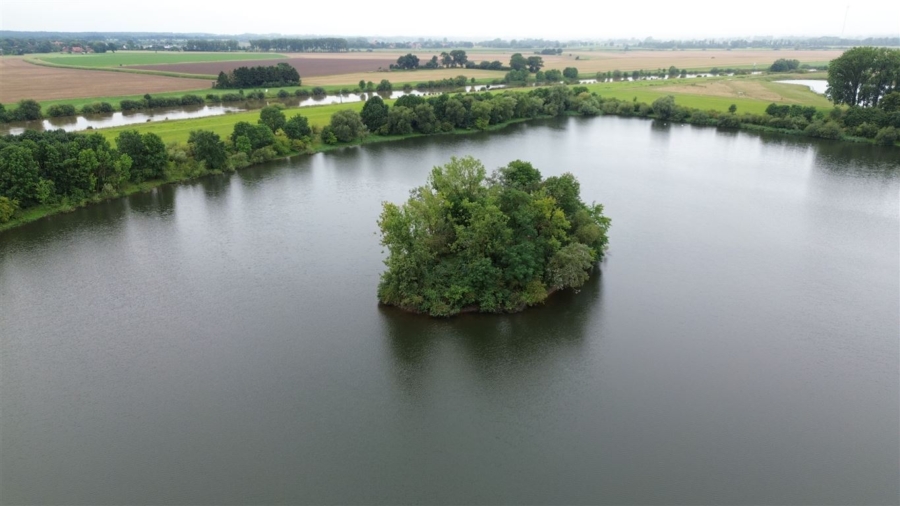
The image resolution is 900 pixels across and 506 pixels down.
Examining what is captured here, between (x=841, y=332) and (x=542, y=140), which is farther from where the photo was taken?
(x=542, y=140)

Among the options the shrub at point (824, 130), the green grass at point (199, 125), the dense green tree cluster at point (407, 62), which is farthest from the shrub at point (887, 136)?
the dense green tree cluster at point (407, 62)

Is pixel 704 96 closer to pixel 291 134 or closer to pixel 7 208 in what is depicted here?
pixel 291 134

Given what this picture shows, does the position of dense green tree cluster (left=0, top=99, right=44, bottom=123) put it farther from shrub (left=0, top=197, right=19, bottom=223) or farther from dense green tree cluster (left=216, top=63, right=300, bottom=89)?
shrub (left=0, top=197, right=19, bottom=223)

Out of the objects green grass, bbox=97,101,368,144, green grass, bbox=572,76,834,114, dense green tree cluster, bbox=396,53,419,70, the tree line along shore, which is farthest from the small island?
dense green tree cluster, bbox=396,53,419,70

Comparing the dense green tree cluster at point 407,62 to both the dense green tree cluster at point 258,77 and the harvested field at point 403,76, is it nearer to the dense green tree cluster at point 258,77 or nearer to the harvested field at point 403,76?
the harvested field at point 403,76

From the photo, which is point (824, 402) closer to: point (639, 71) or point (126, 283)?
point (126, 283)


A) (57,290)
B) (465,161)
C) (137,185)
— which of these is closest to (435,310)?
(465,161)
